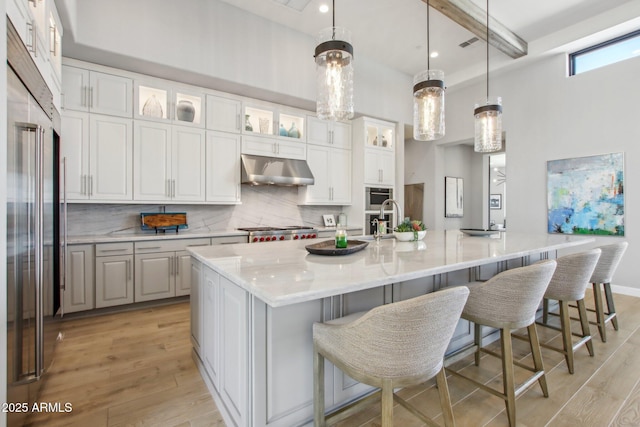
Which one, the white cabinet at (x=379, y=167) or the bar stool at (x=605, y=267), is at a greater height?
the white cabinet at (x=379, y=167)

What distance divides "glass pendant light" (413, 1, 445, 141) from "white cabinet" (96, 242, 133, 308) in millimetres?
3276

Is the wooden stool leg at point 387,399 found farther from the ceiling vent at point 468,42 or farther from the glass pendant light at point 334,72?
the ceiling vent at point 468,42

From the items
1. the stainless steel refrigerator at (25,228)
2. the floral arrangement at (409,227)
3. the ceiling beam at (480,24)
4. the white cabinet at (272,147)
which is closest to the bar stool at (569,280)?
the floral arrangement at (409,227)

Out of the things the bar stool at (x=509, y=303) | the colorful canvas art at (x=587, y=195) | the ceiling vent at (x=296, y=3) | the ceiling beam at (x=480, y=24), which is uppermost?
the ceiling vent at (x=296, y=3)

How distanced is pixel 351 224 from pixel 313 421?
409cm

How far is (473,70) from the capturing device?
5.46m

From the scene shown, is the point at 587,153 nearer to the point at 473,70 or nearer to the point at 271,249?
the point at 473,70

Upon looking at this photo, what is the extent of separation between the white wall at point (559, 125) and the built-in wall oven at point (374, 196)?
2.01m

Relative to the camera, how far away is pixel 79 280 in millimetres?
3111

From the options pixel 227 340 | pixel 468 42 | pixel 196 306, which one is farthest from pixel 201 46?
pixel 468 42

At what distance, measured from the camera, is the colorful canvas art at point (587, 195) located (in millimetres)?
4117

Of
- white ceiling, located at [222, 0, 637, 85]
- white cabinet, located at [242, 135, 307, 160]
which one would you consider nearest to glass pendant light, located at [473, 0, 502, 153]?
white ceiling, located at [222, 0, 637, 85]

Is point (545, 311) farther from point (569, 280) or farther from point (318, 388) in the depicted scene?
point (318, 388)

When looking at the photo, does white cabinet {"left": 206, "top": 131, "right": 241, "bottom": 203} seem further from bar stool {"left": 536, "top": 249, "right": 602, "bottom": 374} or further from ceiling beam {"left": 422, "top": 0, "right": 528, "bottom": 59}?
bar stool {"left": 536, "top": 249, "right": 602, "bottom": 374}
